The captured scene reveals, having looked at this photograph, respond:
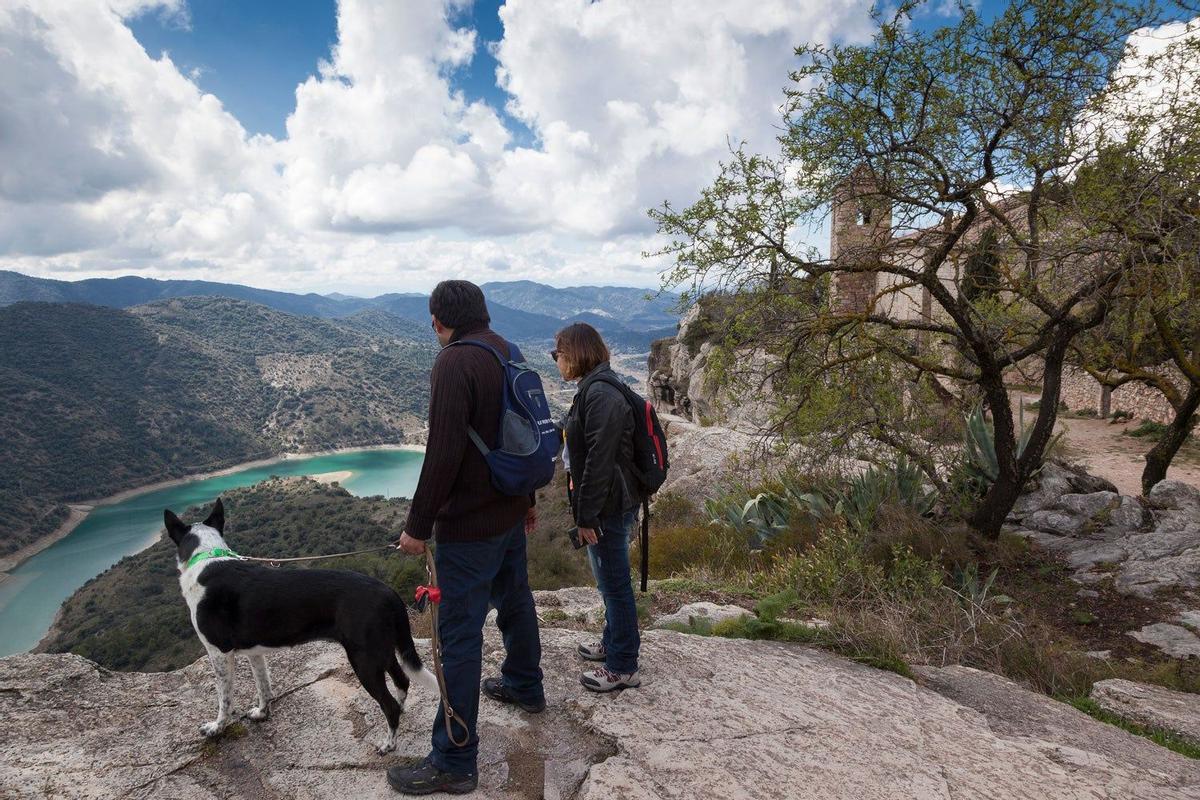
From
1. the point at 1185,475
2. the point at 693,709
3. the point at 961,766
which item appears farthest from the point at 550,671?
the point at 1185,475

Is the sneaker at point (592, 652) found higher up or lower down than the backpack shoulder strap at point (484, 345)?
lower down

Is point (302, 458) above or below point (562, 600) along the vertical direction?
below

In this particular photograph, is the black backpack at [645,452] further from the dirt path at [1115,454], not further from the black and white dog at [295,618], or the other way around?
the dirt path at [1115,454]

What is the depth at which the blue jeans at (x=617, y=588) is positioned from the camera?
295cm

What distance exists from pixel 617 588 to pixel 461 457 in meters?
1.18

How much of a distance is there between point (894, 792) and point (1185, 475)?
13.4 meters

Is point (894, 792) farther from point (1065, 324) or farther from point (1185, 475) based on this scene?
point (1185, 475)

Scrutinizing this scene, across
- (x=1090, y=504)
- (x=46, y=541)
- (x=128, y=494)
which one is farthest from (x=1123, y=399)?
(x=128, y=494)

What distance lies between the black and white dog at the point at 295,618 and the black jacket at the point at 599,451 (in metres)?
0.92

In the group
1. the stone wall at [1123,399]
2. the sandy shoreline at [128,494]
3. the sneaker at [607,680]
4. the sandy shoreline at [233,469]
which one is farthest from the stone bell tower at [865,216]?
the sandy shoreline at [233,469]

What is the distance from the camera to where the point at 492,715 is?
282 centimetres

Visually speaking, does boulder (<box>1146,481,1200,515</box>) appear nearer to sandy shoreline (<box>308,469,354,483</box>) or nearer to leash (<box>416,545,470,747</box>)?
leash (<box>416,545,470,747</box>)

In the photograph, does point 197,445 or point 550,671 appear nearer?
point 550,671

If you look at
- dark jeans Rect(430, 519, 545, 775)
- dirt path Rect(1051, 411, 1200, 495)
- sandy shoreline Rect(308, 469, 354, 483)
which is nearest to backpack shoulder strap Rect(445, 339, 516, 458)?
dark jeans Rect(430, 519, 545, 775)
